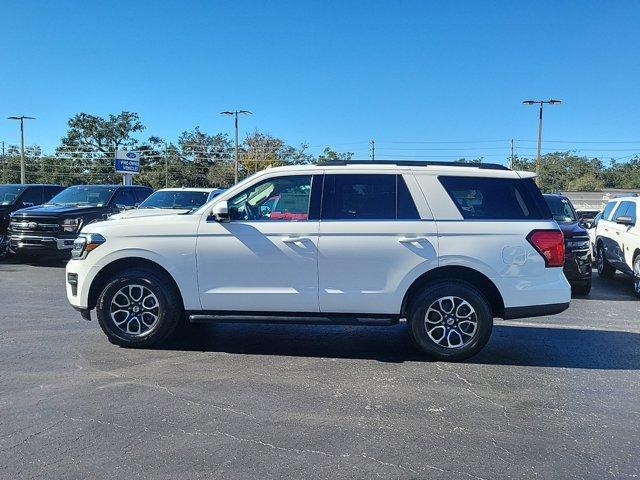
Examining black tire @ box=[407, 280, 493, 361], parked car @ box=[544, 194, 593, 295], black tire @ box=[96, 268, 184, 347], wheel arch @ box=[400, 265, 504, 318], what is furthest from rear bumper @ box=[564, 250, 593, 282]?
black tire @ box=[96, 268, 184, 347]

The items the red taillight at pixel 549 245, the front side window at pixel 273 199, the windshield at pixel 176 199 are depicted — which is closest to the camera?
the red taillight at pixel 549 245

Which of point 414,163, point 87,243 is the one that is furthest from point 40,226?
point 414,163

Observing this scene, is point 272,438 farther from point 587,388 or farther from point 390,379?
point 587,388

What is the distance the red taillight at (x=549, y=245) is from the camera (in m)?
5.37

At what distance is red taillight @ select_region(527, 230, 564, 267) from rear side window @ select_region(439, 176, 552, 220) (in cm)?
19

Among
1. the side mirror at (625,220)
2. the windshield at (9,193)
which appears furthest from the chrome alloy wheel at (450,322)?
the windshield at (9,193)

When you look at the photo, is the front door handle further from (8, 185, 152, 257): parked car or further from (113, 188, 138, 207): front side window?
(113, 188, 138, 207): front side window

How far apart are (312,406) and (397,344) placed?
209 cm

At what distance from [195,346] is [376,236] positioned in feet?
7.82

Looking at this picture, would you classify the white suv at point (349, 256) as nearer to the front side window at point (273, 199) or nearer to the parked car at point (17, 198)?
the front side window at point (273, 199)

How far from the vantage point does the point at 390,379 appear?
5023 millimetres

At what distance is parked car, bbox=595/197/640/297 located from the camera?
379 inches

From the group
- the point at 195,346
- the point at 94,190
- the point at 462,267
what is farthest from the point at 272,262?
the point at 94,190

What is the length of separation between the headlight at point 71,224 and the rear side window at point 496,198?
950 cm
